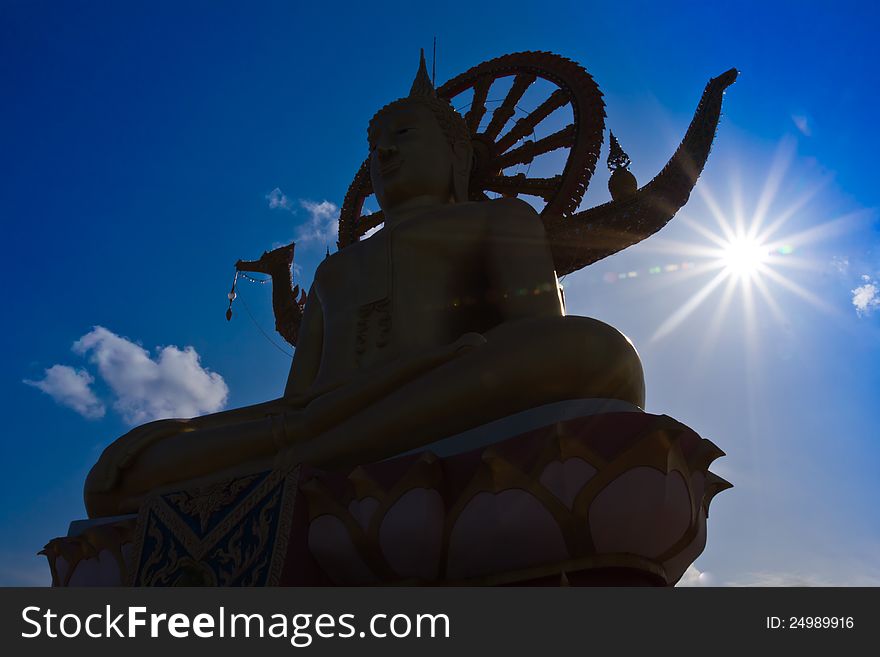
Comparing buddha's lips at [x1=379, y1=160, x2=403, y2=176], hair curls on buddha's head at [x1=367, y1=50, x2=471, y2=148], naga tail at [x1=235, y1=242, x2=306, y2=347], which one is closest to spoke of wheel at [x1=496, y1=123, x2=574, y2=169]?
hair curls on buddha's head at [x1=367, y1=50, x2=471, y2=148]

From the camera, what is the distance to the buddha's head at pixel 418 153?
475cm

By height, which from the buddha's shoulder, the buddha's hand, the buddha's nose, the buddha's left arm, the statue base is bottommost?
the statue base

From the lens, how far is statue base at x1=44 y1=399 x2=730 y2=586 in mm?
2574

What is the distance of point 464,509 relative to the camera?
2705mm

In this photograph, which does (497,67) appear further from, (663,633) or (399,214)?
(663,633)

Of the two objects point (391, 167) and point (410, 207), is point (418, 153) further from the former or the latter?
point (410, 207)

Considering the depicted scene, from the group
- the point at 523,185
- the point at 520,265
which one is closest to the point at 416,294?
the point at 520,265

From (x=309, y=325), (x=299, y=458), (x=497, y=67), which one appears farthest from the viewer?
(x=497, y=67)

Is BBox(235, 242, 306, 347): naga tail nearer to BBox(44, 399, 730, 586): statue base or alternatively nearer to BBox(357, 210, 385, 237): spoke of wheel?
BBox(357, 210, 385, 237): spoke of wheel

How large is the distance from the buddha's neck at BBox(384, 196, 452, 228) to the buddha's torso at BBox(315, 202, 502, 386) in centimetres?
28

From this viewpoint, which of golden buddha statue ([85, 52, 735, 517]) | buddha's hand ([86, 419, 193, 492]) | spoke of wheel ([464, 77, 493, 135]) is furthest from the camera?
spoke of wheel ([464, 77, 493, 135])

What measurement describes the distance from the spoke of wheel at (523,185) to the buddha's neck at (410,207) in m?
0.76

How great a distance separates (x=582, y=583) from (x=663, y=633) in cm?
73

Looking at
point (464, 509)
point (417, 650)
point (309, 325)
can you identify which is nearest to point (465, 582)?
point (464, 509)
